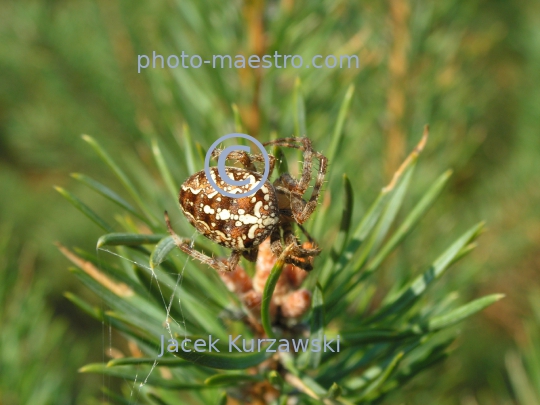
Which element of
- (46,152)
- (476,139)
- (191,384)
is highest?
(46,152)

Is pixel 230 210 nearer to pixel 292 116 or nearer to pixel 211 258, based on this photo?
pixel 211 258

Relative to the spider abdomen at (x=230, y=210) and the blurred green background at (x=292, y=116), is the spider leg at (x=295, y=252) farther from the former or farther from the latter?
the blurred green background at (x=292, y=116)

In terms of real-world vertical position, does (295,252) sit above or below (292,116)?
below

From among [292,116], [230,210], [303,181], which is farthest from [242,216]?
[292,116]

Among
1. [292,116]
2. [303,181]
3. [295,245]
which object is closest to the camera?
[295,245]

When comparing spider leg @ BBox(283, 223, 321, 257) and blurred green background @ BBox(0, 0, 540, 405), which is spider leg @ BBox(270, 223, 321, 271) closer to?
spider leg @ BBox(283, 223, 321, 257)

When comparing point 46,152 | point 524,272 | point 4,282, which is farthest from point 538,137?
point 46,152

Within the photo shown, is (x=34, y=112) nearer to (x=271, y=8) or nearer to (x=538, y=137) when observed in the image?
(x=271, y=8)
